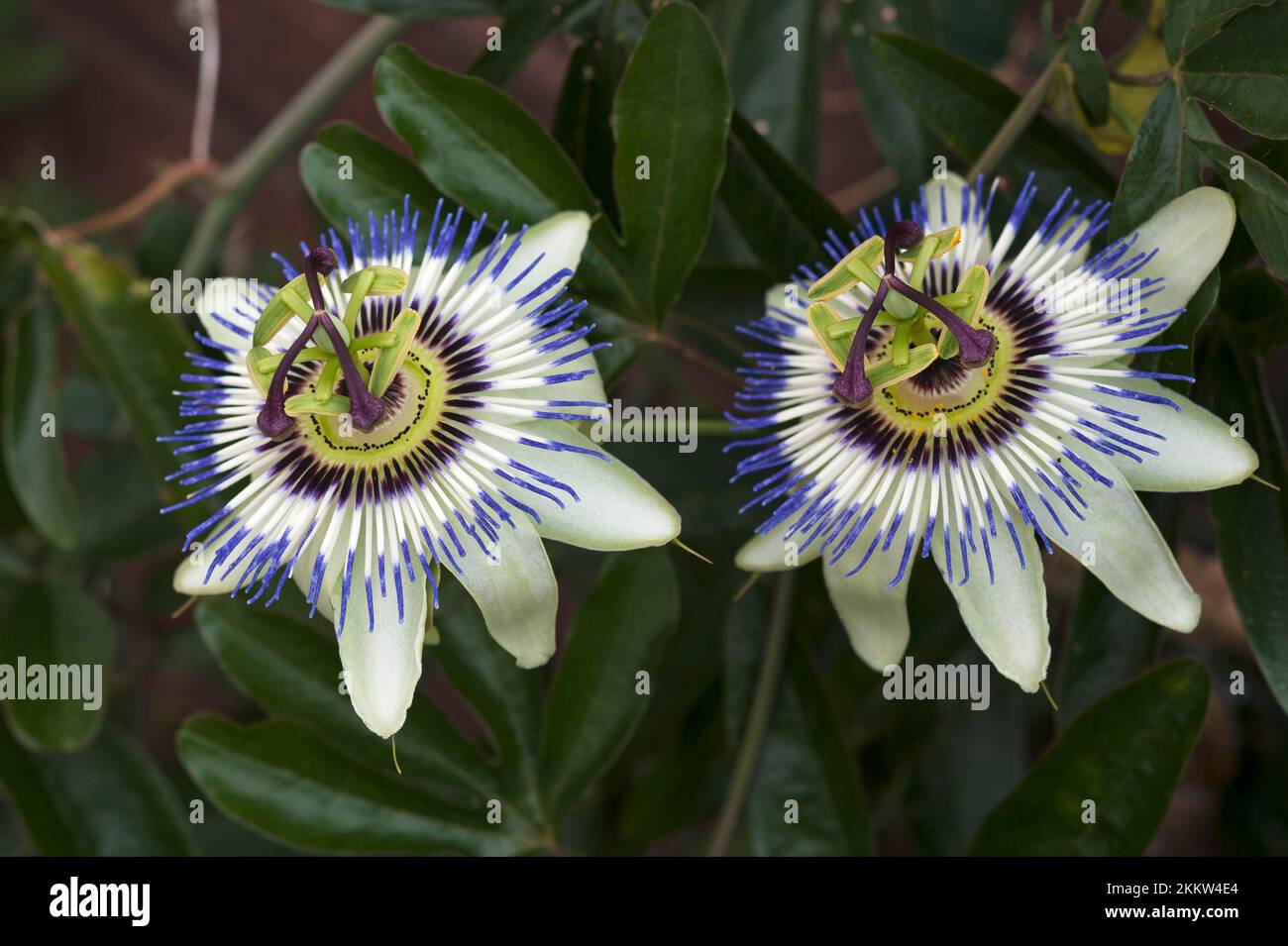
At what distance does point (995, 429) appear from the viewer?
1055 mm

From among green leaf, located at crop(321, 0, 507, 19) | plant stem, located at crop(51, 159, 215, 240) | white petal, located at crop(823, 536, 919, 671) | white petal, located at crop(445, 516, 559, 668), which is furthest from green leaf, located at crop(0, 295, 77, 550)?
white petal, located at crop(823, 536, 919, 671)

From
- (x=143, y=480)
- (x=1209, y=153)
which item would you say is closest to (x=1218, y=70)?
(x=1209, y=153)

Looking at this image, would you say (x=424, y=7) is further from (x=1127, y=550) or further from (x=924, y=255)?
(x=1127, y=550)

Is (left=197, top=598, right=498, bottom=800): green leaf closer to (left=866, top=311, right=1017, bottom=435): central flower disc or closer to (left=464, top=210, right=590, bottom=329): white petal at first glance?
(left=464, top=210, right=590, bottom=329): white petal

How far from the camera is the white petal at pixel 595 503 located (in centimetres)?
98

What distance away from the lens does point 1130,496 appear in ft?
3.28

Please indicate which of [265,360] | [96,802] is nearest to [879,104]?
[265,360]

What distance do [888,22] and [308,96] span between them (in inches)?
30.4

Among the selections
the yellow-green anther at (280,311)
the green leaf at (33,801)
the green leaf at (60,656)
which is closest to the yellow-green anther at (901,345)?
the yellow-green anther at (280,311)

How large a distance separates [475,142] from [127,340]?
48 cm

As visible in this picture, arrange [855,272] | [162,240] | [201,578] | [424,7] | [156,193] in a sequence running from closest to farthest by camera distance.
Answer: [855,272] < [201,578] < [424,7] < [156,193] < [162,240]

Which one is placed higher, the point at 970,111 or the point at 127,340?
the point at 970,111

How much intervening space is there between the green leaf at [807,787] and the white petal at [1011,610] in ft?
1.30
